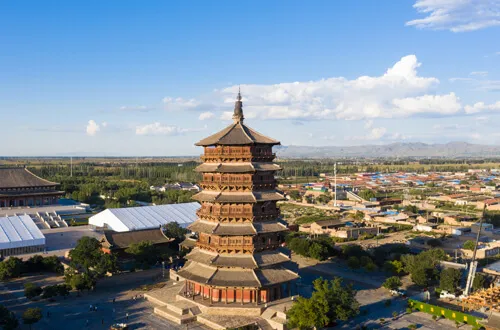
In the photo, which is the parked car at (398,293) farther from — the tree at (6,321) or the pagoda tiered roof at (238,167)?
the tree at (6,321)

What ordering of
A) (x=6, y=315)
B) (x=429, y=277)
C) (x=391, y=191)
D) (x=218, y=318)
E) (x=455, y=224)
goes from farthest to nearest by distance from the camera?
(x=391, y=191) < (x=455, y=224) < (x=429, y=277) < (x=218, y=318) < (x=6, y=315)

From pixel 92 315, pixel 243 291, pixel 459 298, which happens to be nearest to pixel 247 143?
pixel 243 291

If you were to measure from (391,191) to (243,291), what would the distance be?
372ft

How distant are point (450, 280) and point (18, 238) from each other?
4897 cm

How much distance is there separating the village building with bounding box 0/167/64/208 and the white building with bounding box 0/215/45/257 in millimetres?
24422

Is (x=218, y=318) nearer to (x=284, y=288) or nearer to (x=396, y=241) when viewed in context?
(x=284, y=288)

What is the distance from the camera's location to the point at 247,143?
35.5 meters

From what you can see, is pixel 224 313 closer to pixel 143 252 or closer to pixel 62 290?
Answer: pixel 62 290

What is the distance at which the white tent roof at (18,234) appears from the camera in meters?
54.3

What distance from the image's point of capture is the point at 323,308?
101 ft

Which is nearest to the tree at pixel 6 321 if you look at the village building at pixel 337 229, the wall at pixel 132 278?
the wall at pixel 132 278

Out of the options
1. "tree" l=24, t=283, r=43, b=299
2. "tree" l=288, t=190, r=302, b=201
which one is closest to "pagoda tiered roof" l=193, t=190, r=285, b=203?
"tree" l=24, t=283, r=43, b=299

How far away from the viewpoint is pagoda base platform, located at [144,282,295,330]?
106ft

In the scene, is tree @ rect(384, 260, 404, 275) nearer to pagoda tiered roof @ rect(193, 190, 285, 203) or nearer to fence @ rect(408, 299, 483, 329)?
fence @ rect(408, 299, 483, 329)
